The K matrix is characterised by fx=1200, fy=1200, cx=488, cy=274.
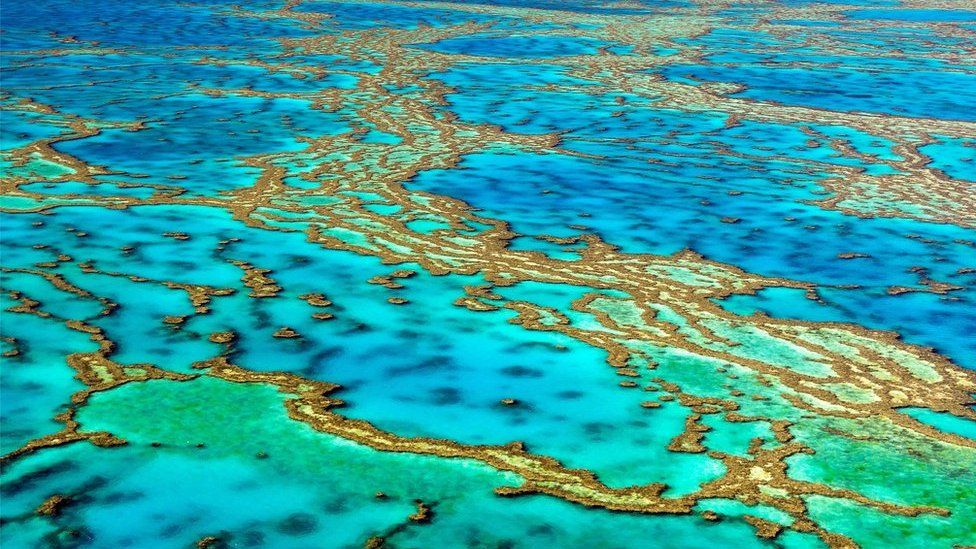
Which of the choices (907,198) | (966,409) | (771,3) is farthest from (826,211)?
(771,3)

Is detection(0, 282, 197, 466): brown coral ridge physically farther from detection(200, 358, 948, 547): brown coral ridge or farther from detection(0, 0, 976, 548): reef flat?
detection(200, 358, 948, 547): brown coral ridge

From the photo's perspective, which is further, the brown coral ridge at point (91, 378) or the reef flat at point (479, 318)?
the brown coral ridge at point (91, 378)

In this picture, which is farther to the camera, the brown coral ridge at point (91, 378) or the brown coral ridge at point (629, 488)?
the brown coral ridge at point (91, 378)

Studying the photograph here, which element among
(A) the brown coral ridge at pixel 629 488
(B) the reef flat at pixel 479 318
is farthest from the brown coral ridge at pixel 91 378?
(A) the brown coral ridge at pixel 629 488

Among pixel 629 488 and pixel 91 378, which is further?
pixel 91 378

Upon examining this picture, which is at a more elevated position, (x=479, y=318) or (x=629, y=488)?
(x=629, y=488)

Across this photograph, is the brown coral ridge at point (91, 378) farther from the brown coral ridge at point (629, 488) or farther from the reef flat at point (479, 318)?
the brown coral ridge at point (629, 488)

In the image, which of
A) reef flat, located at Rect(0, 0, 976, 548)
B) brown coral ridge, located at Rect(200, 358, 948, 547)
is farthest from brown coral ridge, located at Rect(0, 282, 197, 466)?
brown coral ridge, located at Rect(200, 358, 948, 547)

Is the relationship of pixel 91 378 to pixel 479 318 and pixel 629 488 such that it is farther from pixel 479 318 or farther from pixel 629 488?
pixel 629 488

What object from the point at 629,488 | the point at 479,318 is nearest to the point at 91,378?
the point at 479,318
